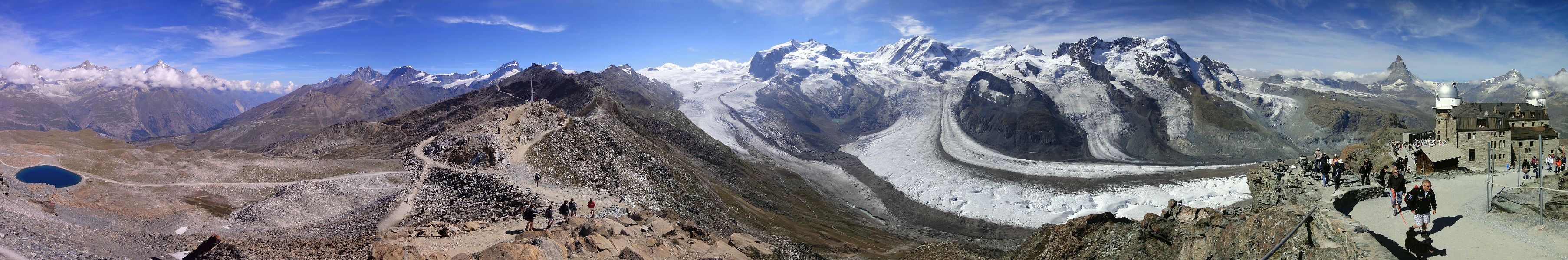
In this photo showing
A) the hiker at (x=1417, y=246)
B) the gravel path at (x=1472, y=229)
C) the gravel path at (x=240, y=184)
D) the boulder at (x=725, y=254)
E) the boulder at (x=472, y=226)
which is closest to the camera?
the gravel path at (x=1472, y=229)

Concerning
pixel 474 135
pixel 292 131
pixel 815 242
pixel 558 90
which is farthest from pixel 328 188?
pixel 292 131

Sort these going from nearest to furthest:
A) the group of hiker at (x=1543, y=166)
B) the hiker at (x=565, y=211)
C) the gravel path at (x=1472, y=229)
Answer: the gravel path at (x=1472, y=229) < the group of hiker at (x=1543, y=166) < the hiker at (x=565, y=211)

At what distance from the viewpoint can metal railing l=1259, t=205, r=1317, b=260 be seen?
11.8m

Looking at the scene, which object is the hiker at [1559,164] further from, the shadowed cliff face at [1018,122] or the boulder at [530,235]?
the shadowed cliff face at [1018,122]

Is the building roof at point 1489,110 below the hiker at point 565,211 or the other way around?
the other way around

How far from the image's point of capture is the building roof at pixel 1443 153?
19312mm

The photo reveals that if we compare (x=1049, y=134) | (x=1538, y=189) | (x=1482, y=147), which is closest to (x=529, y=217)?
(x=1538, y=189)

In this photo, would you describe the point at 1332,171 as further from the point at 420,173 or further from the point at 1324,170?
the point at 420,173

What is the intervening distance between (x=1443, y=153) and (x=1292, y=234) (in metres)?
12.8

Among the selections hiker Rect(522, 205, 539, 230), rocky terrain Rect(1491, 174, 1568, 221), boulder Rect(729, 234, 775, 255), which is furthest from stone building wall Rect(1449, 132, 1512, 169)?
hiker Rect(522, 205, 539, 230)

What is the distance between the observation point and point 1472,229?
40.5 ft

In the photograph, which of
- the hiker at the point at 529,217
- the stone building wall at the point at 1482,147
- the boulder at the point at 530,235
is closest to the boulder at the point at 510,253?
the boulder at the point at 530,235

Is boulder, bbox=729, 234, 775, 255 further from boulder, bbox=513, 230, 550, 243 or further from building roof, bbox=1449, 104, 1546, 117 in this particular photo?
building roof, bbox=1449, 104, 1546, 117

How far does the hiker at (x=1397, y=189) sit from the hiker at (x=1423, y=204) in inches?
42.2
